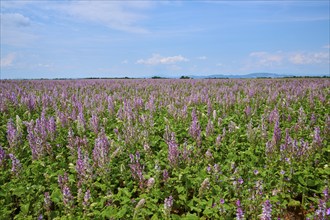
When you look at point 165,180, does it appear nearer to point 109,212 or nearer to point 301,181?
point 109,212

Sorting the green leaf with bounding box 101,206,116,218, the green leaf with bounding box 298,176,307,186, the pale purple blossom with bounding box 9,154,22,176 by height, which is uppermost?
the pale purple blossom with bounding box 9,154,22,176

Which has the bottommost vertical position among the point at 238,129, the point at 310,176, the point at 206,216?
the point at 206,216

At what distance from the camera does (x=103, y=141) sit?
199 inches

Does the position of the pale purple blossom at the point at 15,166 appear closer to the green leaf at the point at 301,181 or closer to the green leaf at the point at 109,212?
the green leaf at the point at 109,212

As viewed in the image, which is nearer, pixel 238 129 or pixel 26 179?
pixel 26 179

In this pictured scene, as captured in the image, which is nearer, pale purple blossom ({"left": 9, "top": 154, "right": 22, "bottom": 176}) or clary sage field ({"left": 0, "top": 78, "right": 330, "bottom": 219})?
clary sage field ({"left": 0, "top": 78, "right": 330, "bottom": 219})

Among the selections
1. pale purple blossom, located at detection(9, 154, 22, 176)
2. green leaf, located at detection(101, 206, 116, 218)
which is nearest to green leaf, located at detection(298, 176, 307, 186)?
green leaf, located at detection(101, 206, 116, 218)

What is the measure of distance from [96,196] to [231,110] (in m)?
6.83

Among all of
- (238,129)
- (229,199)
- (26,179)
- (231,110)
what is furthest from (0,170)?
(231,110)

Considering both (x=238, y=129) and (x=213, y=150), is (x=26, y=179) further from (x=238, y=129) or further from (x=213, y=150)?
(x=238, y=129)

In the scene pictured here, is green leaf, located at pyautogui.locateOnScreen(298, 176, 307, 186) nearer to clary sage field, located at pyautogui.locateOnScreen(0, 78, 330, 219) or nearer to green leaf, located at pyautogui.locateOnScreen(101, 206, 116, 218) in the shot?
clary sage field, located at pyautogui.locateOnScreen(0, 78, 330, 219)

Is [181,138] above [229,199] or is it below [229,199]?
above

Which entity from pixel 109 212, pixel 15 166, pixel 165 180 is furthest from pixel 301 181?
pixel 15 166

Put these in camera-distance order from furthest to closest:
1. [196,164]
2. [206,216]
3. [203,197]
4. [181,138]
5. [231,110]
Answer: [231,110], [181,138], [196,164], [203,197], [206,216]
